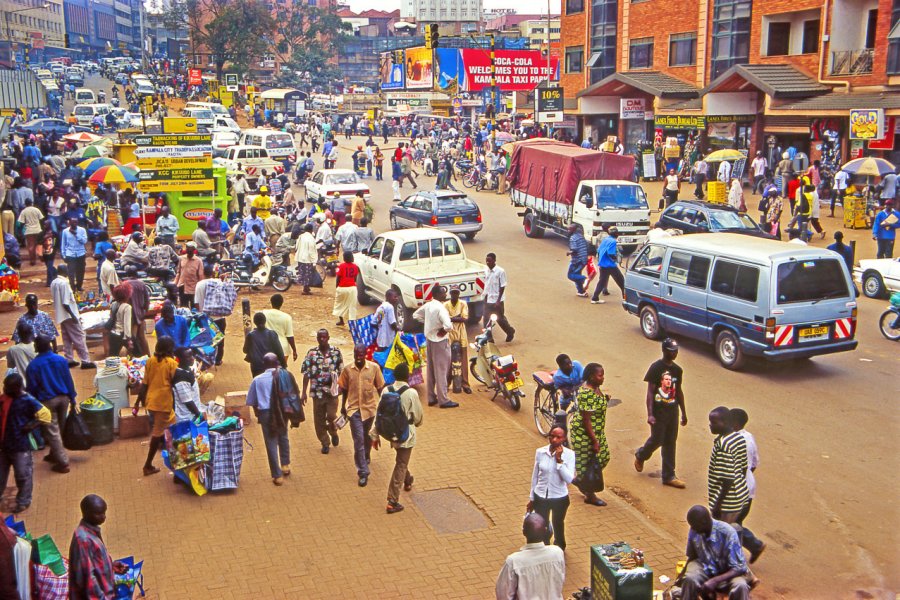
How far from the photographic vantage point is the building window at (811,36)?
3366 centimetres

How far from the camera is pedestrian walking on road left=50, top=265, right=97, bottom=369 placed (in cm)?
1303

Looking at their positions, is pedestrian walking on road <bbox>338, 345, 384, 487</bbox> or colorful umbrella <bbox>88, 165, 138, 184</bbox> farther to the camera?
colorful umbrella <bbox>88, 165, 138, 184</bbox>

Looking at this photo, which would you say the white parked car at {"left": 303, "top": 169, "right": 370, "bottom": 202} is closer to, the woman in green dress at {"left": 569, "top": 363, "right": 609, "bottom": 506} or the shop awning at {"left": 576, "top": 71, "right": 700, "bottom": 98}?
the shop awning at {"left": 576, "top": 71, "right": 700, "bottom": 98}

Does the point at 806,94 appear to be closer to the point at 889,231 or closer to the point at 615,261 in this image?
the point at 889,231

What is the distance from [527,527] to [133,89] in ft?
279

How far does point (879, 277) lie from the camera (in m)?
18.4

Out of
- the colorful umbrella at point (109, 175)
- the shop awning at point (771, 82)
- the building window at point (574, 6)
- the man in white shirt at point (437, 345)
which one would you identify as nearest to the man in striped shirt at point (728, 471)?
the man in white shirt at point (437, 345)

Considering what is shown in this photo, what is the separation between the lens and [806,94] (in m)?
32.2

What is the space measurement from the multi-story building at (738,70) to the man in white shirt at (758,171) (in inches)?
63.6

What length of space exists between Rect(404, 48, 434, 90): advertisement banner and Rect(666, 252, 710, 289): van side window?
67.3m

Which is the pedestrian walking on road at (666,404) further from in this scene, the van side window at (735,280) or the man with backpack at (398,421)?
the van side window at (735,280)

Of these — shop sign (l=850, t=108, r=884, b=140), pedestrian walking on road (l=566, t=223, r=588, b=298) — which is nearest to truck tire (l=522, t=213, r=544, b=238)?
pedestrian walking on road (l=566, t=223, r=588, b=298)

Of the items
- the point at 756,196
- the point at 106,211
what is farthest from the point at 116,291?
the point at 756,196

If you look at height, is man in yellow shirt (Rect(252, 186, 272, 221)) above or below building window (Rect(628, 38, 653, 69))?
below
